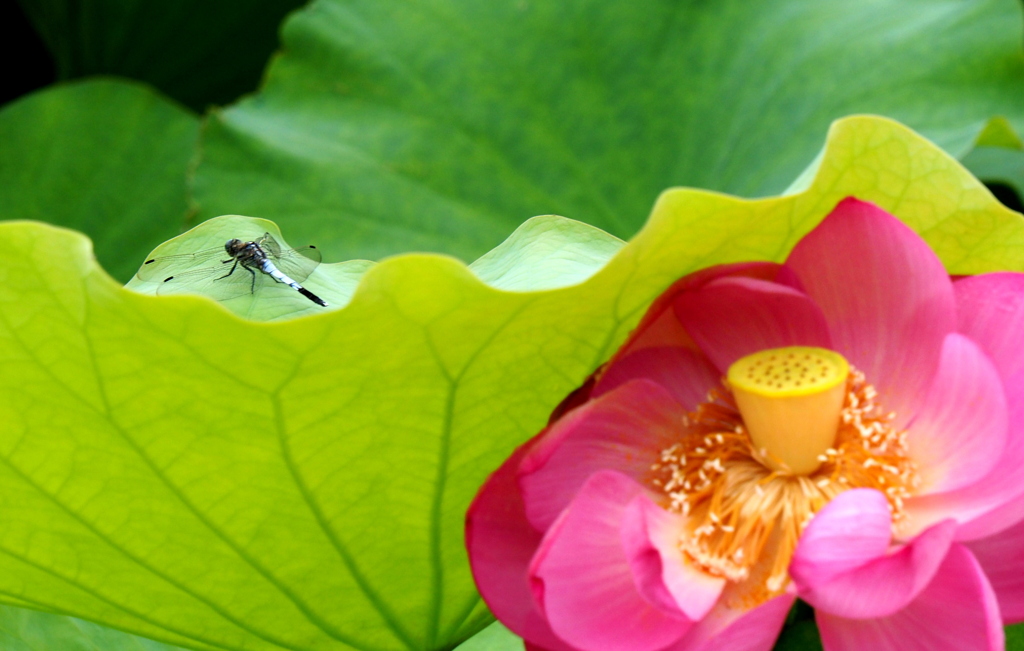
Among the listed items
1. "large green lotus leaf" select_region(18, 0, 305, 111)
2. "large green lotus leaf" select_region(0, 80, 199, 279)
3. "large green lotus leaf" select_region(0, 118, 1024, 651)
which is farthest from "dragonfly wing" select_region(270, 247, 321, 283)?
"large green lotus leaf" select_region(18, 0, 305, 111)

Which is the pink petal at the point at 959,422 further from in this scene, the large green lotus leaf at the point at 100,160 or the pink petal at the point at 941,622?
the large green lotus leaf at the point at 100,160

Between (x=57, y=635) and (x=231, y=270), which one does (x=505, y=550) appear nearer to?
(x=231, y=270)

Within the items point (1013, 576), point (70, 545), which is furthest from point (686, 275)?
point (70, 545)

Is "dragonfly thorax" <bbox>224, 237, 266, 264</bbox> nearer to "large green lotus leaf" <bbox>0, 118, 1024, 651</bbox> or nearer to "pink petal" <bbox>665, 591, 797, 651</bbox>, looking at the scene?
"large green lotus leaf" <bbox>0, 118, 1024, 651</bbox>

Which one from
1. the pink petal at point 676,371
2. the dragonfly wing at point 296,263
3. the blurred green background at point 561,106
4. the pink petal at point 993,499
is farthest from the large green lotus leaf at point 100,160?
the pink petal at point 993,499

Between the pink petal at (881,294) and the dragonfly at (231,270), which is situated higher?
the pink petal at (881,294)

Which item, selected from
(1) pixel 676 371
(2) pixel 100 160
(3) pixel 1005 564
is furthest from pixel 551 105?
(3) pixel 1005 564
